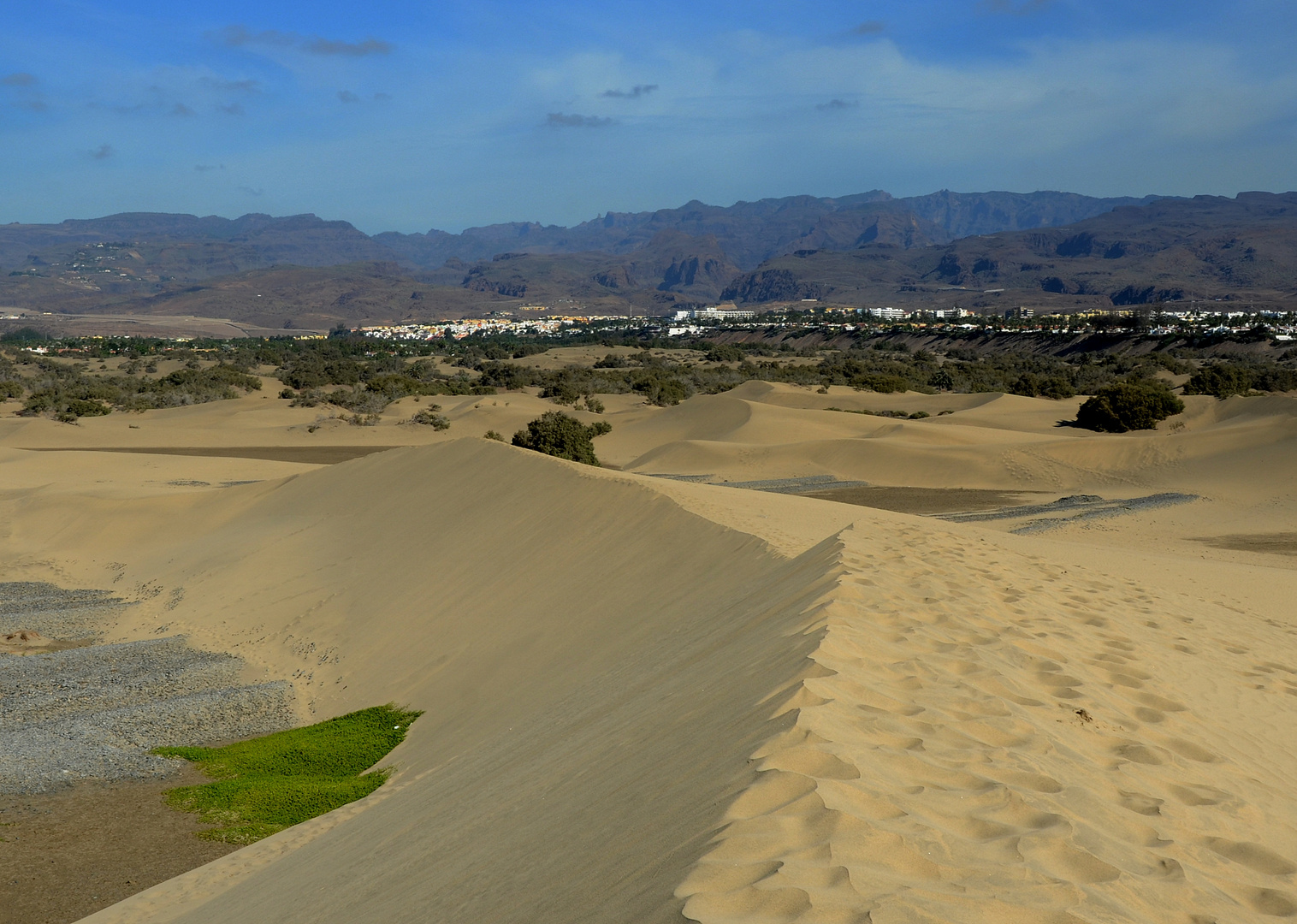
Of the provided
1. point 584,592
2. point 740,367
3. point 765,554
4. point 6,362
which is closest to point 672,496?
point 584,592

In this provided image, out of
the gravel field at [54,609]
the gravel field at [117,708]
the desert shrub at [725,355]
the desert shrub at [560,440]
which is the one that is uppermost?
the desert shrub at [725,355]

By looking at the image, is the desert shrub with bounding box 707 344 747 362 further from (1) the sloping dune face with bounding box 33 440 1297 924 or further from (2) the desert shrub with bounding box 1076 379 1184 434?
(1) the sloping dune face with bounding box 33 440 1297 924

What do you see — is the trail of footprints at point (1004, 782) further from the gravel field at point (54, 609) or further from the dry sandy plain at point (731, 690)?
the gravel field at point (54, 609)

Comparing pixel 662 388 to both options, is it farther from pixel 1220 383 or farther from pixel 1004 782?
pixel 1004 782

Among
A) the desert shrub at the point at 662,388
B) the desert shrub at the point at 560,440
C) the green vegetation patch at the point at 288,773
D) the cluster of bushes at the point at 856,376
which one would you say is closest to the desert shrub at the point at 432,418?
the cluster of bushes at the point at 856,376

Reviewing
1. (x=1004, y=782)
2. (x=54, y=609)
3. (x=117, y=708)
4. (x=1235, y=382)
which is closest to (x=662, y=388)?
(x=1235, y=382)

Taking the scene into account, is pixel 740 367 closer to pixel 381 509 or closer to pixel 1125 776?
pixel 381 509

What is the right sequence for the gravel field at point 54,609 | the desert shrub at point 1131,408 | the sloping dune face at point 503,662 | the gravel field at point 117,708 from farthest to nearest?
the desert shrub at point 1131,408 → the gravel field at point 54,609 → the gravel field at point 117,708 → the sloping dune face at point 503,662
